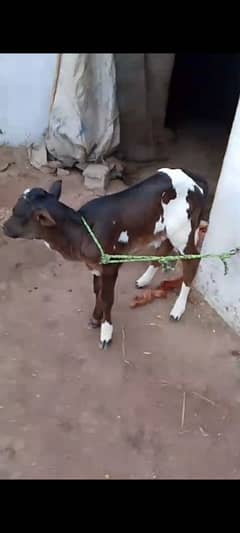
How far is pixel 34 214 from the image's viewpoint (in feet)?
13.5

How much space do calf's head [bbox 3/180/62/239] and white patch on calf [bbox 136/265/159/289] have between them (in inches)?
56.1

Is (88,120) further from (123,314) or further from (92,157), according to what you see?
(123,314)

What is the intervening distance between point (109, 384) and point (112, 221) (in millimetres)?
1198

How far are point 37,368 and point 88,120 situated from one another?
3.52m

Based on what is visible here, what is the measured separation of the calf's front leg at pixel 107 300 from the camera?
446cm

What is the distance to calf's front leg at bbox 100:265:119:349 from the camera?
4457mm

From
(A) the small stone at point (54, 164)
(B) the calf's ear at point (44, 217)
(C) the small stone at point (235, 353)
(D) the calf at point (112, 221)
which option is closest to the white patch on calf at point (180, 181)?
(D) the calf at point (112, 221)

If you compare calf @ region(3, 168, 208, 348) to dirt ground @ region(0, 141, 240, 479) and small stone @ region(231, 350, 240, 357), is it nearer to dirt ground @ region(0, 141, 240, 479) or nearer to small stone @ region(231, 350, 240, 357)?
dirt ground @ region(0, 141, 240, 479)

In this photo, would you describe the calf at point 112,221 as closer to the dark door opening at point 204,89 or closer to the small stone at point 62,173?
the small stone at point 62,173

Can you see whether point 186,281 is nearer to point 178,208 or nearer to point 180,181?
point 178,208

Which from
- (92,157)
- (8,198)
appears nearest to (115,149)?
(92,157)

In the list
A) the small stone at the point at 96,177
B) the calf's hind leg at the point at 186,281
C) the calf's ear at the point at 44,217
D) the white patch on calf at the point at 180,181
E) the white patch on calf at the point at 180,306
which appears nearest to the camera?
the calf's ear at the point at 44,217

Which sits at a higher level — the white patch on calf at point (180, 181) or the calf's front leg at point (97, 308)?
the white patch on calf at point (180, 181)

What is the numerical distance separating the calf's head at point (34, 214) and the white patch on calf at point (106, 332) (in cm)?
93
